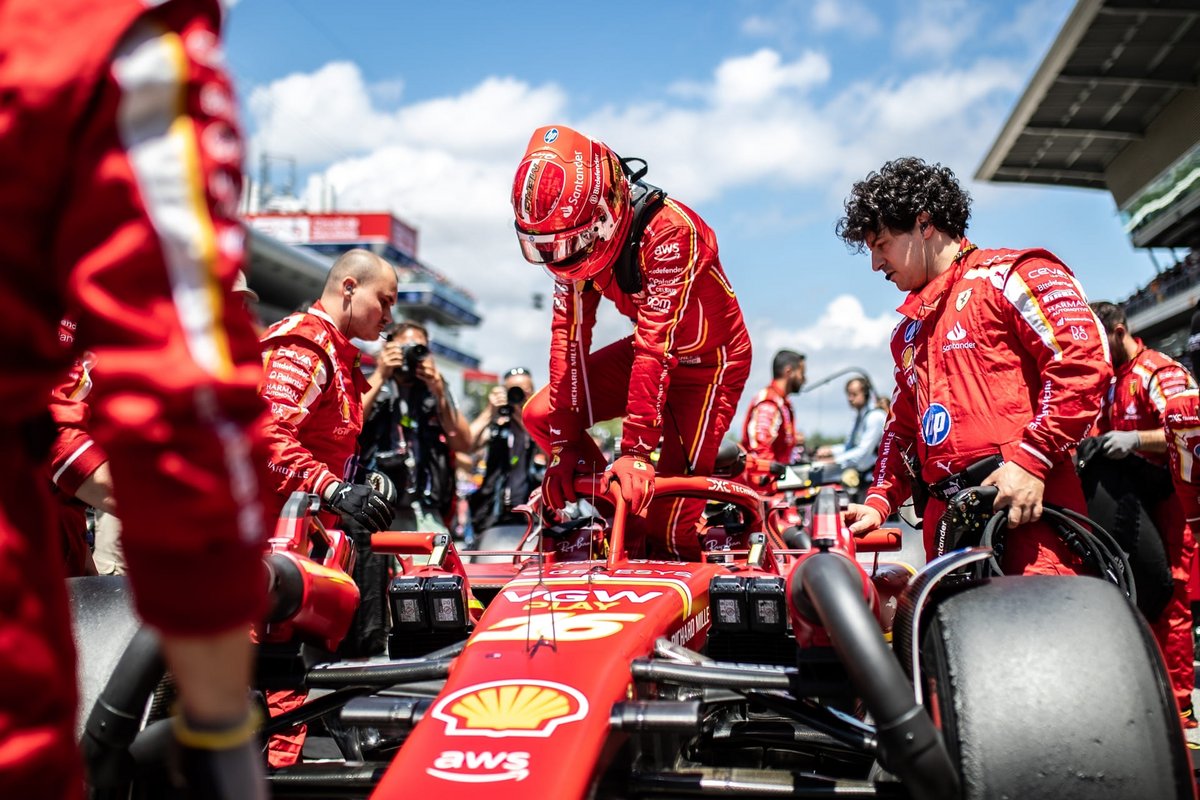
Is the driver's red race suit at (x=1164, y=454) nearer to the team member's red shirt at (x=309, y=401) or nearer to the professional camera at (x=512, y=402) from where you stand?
the team member's red shirt at (x=309, y=401)

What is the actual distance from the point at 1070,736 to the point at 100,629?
235cm

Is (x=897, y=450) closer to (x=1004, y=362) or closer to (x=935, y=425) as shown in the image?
(x=935, y=425)

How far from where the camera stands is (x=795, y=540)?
386 cm

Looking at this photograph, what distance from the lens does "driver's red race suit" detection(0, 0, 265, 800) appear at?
3.58 ft

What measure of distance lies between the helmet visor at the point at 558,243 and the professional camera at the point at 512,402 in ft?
13.3

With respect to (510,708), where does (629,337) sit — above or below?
above

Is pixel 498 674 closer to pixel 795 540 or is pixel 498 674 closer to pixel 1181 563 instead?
pixel 795 540

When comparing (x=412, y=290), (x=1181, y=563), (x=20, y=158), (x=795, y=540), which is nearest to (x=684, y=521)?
(x=795, y=540)

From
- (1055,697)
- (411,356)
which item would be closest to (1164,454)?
(1055,697)

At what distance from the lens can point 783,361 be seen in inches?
413

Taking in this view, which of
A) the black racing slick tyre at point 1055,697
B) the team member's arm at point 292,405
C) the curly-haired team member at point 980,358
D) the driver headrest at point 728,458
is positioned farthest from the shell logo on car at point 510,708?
the driver headrest at point 728,458

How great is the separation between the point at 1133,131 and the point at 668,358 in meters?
27.4

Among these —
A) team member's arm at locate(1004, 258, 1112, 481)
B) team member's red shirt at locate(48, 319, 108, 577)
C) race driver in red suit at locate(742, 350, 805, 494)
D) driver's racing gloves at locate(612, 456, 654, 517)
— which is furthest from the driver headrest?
race driver in red suit at locate(742, 350, 805, 494)

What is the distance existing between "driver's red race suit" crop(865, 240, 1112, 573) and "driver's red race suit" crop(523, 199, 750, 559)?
1.02m
